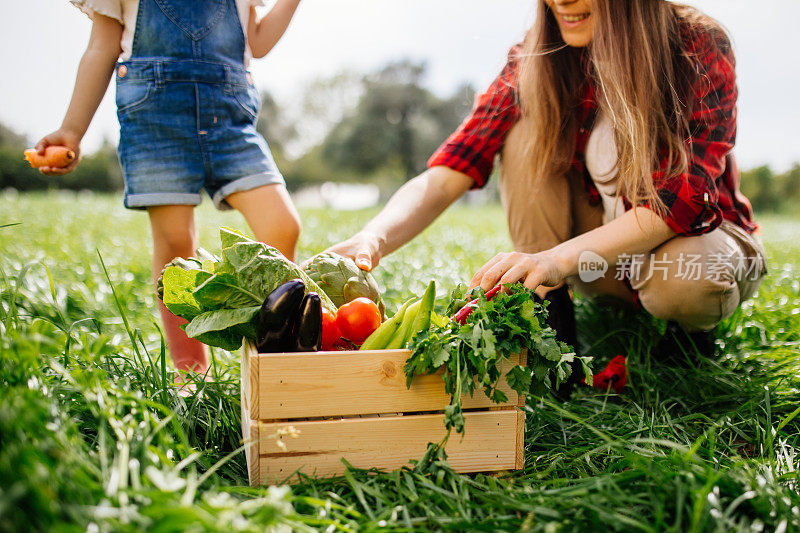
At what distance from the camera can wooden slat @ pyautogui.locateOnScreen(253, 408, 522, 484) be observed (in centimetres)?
161

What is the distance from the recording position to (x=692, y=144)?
229cm

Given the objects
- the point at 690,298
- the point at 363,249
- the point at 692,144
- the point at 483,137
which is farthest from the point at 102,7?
the point at 690,298

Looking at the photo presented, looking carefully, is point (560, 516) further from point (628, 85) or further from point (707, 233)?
point (628, 85)

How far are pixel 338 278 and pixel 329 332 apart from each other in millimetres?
286

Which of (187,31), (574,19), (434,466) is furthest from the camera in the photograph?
(187,31)

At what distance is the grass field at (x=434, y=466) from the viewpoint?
1.10 m

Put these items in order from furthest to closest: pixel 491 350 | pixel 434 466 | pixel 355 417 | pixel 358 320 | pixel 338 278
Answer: pixel 338 278 < pixel 358 320 < pixel 355 417 < pixel 434 466 < pixel 491 350

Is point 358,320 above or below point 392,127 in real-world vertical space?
below

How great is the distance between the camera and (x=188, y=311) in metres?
1.93

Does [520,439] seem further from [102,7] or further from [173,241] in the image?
[102,7]

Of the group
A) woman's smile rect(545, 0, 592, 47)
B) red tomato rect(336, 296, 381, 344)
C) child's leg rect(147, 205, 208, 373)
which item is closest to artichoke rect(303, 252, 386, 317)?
→ red tomato rect(336, 296, 381, 344)

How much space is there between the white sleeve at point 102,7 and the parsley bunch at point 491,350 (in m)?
1.92

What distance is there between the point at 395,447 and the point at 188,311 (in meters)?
0.79

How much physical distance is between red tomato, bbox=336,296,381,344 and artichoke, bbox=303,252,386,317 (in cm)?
21
